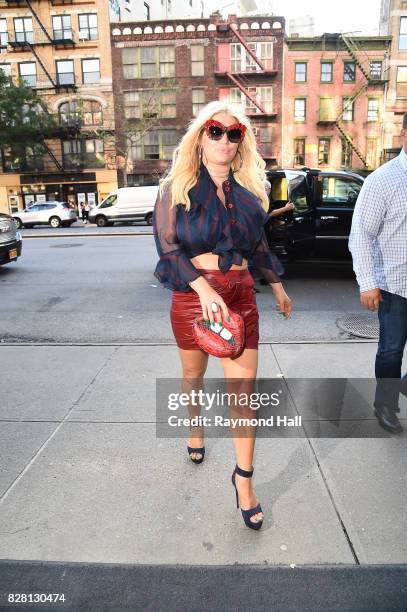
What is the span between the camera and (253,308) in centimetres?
243

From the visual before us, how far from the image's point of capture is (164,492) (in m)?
2.62

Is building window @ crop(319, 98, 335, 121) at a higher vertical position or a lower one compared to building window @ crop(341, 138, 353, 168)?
higher

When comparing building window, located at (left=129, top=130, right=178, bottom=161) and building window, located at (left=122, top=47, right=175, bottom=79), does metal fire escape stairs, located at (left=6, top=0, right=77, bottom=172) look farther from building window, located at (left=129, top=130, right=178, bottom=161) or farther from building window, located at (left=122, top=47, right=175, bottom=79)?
building window, located at (left=129, top=130, right=178, bottom=161)

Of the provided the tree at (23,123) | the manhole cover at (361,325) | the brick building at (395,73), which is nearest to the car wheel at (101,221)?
the tree at (23,123)

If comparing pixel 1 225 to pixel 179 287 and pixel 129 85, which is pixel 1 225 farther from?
pixel 129 85

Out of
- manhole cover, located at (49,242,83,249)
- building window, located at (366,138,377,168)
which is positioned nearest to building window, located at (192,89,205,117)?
building window, located at (366,138,377,168)

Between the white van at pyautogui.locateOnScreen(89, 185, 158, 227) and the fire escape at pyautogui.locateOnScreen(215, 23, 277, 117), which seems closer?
the white van at pyautogui.locateOnScreen(89, 185, 158, 227)

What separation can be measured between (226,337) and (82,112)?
37.8m

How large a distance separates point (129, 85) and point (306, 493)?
37.4m

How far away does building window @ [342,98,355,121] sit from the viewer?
111 feet

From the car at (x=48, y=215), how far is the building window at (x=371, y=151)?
21.2m

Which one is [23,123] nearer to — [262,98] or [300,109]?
[262,98]

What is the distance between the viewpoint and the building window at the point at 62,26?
116ft

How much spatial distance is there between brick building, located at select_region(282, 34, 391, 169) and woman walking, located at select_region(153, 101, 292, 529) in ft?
Answer: 114
